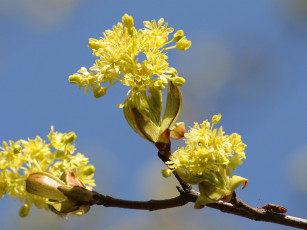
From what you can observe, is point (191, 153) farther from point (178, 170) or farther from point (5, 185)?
point (5, 185)

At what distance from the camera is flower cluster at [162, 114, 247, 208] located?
142 cm

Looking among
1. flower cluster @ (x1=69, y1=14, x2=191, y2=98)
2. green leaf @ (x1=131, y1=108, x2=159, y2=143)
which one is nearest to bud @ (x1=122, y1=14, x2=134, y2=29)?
flower cluster @ (x1=69, y1=14, x2=191, y2=98)

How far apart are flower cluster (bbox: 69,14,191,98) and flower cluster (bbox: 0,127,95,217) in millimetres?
247

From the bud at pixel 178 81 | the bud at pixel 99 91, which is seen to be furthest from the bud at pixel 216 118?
the bud at pixel 99 91

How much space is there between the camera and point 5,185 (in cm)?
163

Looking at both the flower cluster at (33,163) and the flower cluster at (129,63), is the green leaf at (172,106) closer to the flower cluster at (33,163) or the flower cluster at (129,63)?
the flower cluster at (129,63)

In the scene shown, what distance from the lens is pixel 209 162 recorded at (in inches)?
56.2

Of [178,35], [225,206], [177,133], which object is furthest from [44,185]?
[178,35]

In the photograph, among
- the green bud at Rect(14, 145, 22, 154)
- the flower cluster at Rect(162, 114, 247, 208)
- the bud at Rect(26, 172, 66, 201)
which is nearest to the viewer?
the flower cluster at Rect(162, 114, 247, 208)

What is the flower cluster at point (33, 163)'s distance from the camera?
165cm

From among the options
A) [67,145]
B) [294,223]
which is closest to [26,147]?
[67,145]

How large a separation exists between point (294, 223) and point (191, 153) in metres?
0.39

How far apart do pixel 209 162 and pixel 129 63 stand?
1.38 ft

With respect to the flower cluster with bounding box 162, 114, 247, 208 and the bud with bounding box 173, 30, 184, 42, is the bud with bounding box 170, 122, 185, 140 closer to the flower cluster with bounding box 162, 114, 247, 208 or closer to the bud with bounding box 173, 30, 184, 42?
the flower cluster with bounding box 162, 114, 247, 208
